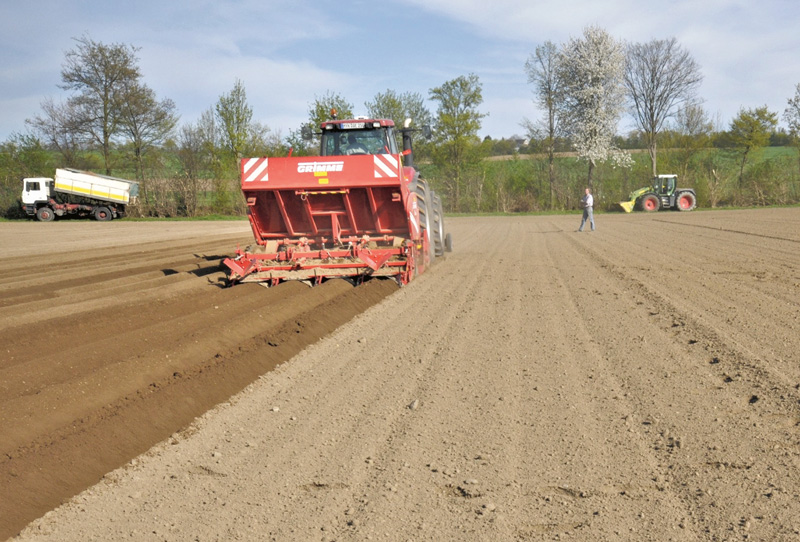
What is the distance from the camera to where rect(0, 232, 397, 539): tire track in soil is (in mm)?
4062

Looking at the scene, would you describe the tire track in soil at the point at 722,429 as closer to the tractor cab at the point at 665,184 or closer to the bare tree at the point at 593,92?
the tractor cab at the point at 665,184

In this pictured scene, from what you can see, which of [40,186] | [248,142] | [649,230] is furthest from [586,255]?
[40,186]

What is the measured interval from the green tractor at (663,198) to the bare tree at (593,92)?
620 cm

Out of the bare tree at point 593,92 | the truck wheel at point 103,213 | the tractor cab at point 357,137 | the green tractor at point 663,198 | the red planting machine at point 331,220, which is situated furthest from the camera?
the bare tree at point 593,92

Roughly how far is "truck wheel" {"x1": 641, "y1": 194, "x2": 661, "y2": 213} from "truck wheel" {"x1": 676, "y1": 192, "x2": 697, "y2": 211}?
3.40ft

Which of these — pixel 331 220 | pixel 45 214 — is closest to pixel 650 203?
pixel 331 220

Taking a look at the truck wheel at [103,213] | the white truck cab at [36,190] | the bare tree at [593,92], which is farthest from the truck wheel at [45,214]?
the bare tree at [593,92]

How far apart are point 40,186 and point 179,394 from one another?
3687cm

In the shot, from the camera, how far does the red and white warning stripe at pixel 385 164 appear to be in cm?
1012

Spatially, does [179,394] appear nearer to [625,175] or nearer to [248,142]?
[248,142]

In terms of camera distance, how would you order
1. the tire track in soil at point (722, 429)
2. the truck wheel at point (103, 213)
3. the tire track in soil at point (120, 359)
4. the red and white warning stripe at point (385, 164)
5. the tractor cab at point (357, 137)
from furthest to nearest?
1. the truck wheel at point (103, 213)
2. the tractor cab at point (357, 137)
3. the red and white warning stripe at point (385, 164)
4. the tire track in soil at point (120, 359)
5. the tire track in soil at point (722, 429)

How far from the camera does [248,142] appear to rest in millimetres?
A: 39469

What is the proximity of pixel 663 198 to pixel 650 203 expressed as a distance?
68 cm

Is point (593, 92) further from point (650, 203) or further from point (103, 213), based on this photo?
point (103, 213)
